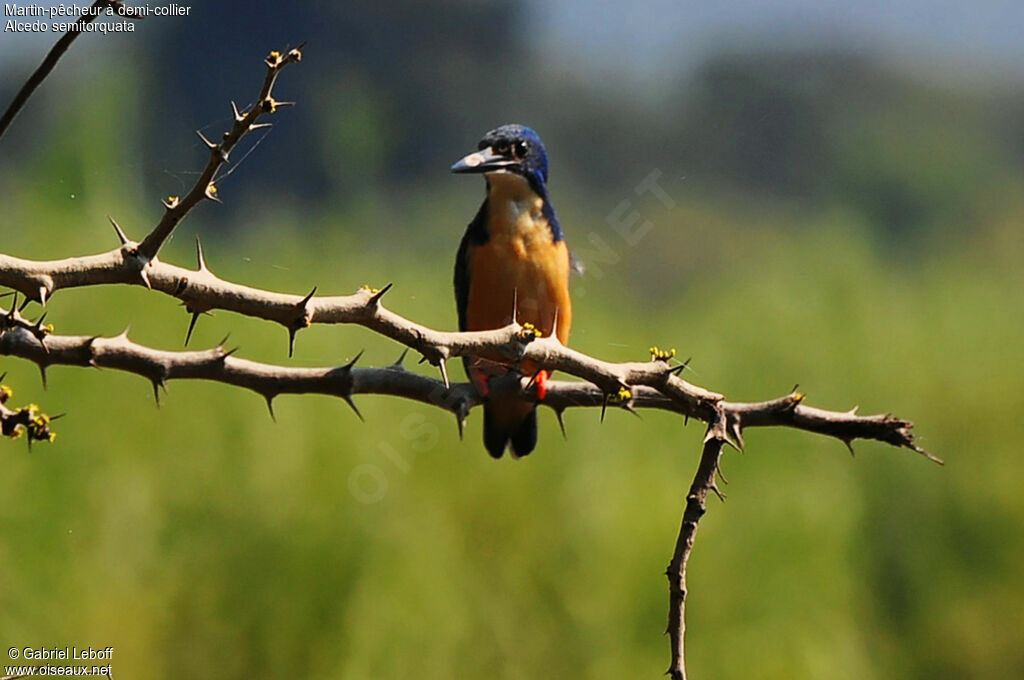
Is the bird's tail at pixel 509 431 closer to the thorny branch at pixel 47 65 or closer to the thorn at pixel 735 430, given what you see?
the thorn at pixel 735 430

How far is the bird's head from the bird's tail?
1.61ft

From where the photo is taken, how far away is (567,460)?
131 inches

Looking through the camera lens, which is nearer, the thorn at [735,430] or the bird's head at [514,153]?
the thorn at [735,430]

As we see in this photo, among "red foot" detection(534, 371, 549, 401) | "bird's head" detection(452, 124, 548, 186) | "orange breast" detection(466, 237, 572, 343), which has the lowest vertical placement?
"red foot" detection(534, 371, 549, 401)

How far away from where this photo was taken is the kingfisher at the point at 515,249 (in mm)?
2135

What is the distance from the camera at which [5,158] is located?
2150 millimetres

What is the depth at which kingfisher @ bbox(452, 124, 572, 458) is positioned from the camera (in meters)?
2.13

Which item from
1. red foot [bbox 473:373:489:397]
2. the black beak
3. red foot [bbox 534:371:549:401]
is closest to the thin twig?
red foot [bbox 534:371:549:401]

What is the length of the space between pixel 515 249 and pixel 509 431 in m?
0.41

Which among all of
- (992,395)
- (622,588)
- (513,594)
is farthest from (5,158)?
(992,395)

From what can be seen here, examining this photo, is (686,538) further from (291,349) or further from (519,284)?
(519,284)

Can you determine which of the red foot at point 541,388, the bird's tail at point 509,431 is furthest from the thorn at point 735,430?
the bird's tail at point 509,431
